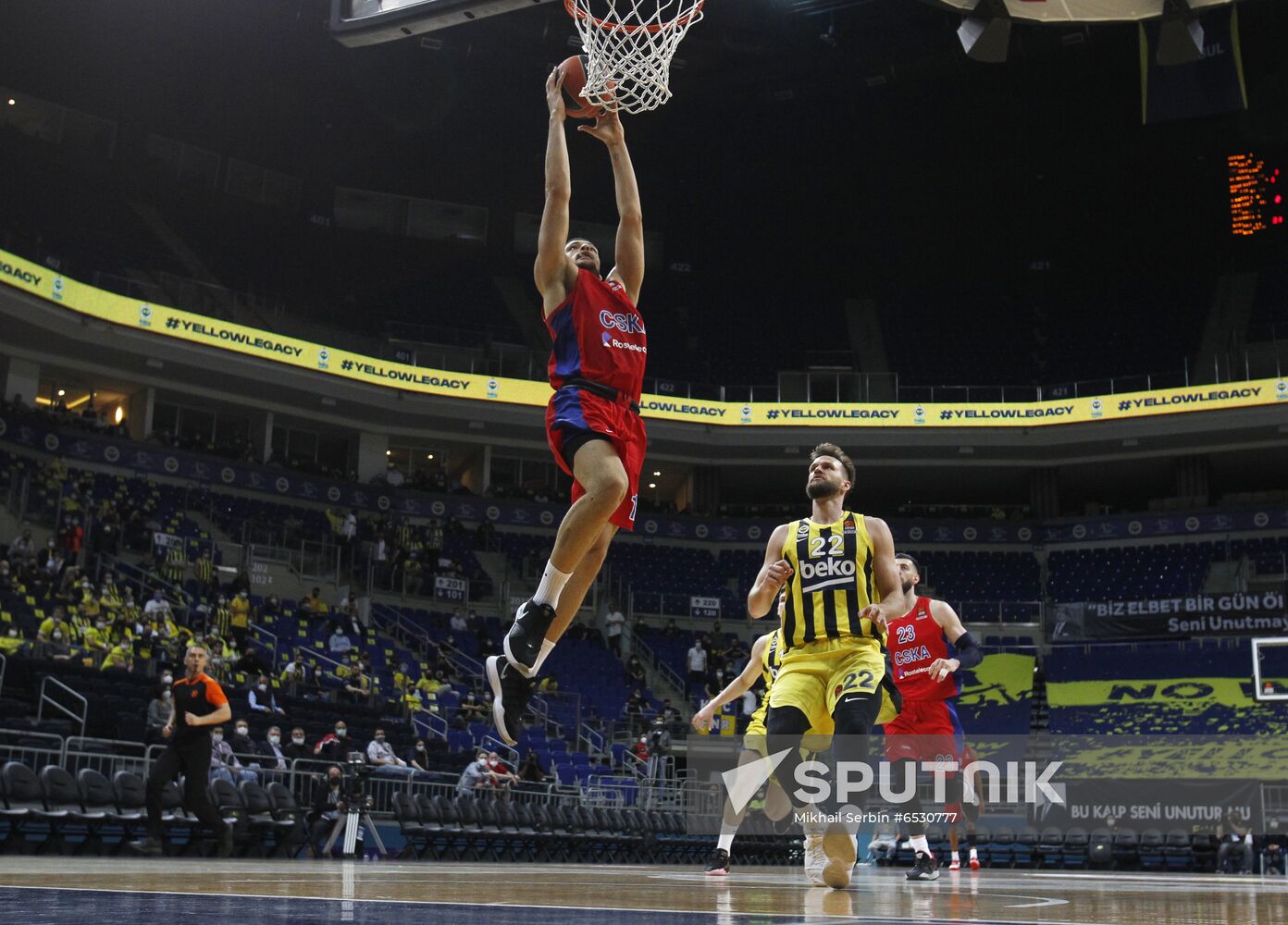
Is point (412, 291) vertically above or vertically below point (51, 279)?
above

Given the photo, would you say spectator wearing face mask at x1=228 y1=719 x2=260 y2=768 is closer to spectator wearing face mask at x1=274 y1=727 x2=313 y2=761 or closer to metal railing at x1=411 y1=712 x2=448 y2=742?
spectator wearing face mask at x1=274 y1=727 x2=313 y2=761

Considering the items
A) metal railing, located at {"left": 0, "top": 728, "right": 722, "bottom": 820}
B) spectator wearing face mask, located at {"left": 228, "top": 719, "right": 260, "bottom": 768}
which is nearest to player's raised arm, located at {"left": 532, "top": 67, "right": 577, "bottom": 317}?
metal railing, located at {"left": 0, "top": 728, "right": 722, "bottom": 820}

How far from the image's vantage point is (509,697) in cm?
555

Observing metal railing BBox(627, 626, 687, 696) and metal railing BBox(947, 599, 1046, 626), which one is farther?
metal railing BBox(947, 599, 1046, 626)

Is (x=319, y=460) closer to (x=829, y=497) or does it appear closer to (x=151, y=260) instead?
(x=151, y=260)

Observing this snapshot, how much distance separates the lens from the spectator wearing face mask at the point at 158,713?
15.4m

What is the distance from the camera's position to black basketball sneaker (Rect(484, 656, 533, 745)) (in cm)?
552

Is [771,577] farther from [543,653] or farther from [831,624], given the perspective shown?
[543,653]

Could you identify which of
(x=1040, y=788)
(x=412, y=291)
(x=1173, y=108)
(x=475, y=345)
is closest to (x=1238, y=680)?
(x=1040, y=788)

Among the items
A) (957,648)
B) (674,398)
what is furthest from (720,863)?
(674,398)

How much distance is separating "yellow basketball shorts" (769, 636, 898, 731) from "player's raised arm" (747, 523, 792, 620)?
0.32 meters

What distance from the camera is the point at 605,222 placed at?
39844 mm

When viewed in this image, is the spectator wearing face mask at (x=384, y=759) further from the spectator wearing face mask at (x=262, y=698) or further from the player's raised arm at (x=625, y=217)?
the player's raised arm at (x=625, y=217)

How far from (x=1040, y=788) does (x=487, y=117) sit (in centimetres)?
2413
